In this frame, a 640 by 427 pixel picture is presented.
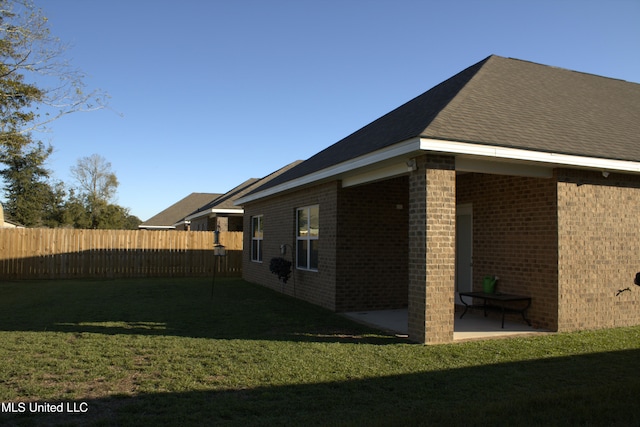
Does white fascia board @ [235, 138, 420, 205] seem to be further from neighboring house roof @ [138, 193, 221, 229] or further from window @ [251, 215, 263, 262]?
neighboring house roof @ [138, 193, 221, 229]

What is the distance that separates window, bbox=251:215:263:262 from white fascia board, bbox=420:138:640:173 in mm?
10803

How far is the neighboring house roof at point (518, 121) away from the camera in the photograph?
7.22 meters

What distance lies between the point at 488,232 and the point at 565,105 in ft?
10.1

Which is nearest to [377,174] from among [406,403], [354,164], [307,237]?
[354,164]

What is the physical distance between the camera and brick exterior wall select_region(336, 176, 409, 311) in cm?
1044

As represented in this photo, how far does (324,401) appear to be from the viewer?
15.2 feet

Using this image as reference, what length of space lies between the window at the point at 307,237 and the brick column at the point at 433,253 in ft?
15.1

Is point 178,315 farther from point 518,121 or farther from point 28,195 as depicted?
point 28,195

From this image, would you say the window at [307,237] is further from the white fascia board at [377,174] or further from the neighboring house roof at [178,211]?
the neighboring house roof at [178,211]

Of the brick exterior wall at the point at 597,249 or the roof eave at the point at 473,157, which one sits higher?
the roof eave at the point at 473,157

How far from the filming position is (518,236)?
8.84 metres

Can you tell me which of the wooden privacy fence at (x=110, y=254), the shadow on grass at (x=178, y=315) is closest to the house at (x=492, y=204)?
the shadow on grass at (x=178, y=315)

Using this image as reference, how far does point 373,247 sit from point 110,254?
1371cm

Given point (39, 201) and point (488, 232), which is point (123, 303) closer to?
point (488, 232)
